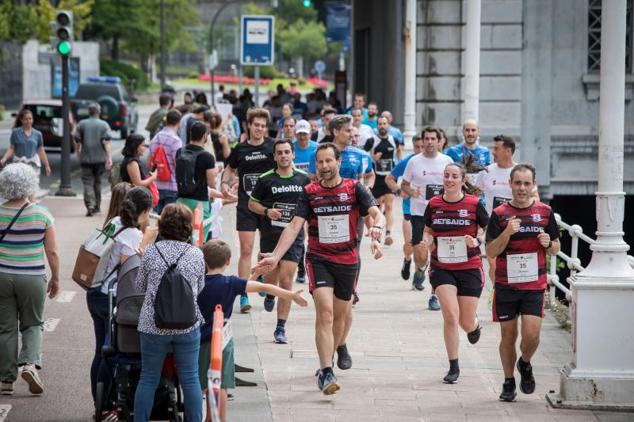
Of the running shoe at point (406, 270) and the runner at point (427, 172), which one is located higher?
the runner at point (427, 172)

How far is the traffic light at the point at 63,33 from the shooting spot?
83.1 feet

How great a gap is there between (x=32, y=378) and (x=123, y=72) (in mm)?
74120

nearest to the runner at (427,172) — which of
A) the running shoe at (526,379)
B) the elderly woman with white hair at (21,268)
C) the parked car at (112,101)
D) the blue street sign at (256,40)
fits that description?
the running shoe at (526,379)

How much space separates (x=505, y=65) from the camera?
2375 cm

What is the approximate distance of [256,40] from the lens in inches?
1057

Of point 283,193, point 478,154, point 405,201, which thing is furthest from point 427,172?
point 283,193

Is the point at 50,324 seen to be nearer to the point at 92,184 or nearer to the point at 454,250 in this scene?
the point at 454,250

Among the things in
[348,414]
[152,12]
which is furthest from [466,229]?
[152,12]

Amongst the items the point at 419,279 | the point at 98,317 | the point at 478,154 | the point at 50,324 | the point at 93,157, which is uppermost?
the point at 478,154

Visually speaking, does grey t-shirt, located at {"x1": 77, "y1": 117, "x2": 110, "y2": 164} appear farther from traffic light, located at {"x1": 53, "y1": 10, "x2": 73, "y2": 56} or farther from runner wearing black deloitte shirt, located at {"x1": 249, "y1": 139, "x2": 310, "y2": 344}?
runner wearing black deloitte shirt, located at {"x1": 249, "y1": 139, "x2": 310, "y2": 344}

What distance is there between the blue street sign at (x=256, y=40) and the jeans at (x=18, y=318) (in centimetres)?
1679

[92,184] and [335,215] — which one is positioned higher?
[335,215]

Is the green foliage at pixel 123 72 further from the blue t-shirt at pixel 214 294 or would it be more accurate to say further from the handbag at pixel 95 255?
the blue t-shirt at pixel 214 294

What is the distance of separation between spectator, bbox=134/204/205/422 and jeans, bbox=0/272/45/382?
208 cm
